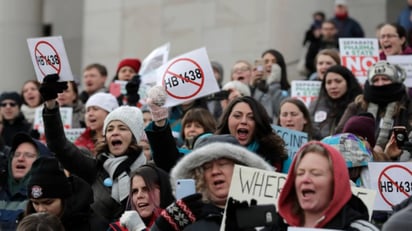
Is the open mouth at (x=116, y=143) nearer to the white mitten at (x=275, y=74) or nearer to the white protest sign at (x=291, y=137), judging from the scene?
the white protest sign at (x=291, y=137)

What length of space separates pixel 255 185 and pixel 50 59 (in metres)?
3.35

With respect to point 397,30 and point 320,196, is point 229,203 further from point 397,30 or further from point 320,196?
point 397,30

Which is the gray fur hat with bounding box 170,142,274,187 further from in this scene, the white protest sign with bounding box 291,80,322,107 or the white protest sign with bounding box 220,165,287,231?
the white protest sign with bounding box 291,80,322,107

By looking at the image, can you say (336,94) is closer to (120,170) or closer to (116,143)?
(116,143)

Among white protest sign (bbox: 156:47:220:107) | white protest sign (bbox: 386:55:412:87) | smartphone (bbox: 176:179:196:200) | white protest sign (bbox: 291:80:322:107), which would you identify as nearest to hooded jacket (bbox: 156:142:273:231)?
smartphone (bbox: 176:179:196:200)

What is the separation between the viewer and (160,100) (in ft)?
32.2

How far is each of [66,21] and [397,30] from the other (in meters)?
13.1

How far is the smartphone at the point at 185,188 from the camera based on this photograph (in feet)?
27.0

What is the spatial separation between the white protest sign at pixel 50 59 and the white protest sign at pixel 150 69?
3992 mm

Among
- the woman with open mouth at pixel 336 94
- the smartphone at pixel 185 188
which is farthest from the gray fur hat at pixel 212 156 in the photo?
the woman with open mouth at pixel 336 94

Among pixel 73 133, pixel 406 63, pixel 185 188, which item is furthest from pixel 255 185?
pixel 73 133

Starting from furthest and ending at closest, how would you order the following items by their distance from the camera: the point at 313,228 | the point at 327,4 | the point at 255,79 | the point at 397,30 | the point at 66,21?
the point at 66,21, the point at 327,4, the point at 255,79, the point at 397,30, the point at 313,228

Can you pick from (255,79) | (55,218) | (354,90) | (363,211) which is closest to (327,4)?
(255,79)

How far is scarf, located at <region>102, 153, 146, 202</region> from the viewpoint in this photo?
10312mm
